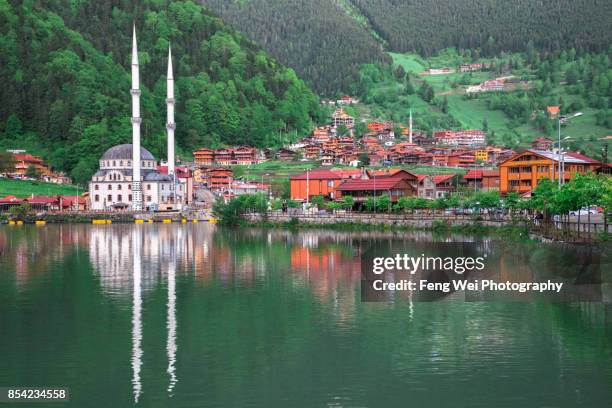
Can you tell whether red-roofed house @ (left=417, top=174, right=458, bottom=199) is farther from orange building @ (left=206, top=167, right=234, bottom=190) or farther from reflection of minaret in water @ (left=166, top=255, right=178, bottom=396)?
reflection of minaret in water @ (left=166, top=255, right=178, bottom=396)

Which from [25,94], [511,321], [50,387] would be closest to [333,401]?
[50,387]

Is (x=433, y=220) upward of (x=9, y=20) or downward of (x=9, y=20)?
downward

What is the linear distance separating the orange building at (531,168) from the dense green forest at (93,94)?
7286 cm

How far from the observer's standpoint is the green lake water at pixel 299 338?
67.1ft

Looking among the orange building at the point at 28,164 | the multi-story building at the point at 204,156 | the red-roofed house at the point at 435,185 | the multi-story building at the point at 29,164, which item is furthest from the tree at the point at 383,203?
the multi-story building at the point at 204,156

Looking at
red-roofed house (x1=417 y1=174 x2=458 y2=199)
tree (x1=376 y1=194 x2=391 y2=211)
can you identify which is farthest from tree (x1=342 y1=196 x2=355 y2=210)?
red-roofed house (x1=417 y1=174 x2=458 y2=199)

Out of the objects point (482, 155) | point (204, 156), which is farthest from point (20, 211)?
point (482, 155)

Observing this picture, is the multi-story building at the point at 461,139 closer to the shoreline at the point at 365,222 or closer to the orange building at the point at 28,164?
the orange building at the point at 28,164

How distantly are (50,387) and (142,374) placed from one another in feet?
7.39

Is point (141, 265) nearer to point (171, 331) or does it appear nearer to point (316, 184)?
point (171, 331)

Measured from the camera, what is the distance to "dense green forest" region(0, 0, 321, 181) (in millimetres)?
154250

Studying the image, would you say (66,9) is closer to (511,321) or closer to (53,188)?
(53,188)

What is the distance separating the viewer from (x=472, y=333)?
87.0 feet

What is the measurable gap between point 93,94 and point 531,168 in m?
96.3
